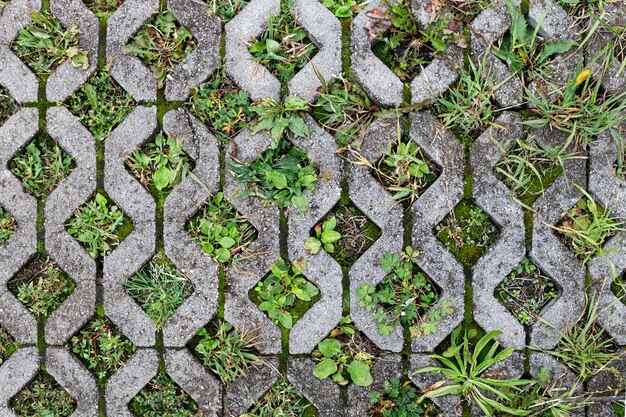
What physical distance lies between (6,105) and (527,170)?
2.39 m

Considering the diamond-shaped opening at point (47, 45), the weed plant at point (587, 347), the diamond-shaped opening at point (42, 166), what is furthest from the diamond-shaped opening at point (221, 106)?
the weed plant at point (587, 347)

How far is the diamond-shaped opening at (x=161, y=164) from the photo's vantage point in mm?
2182

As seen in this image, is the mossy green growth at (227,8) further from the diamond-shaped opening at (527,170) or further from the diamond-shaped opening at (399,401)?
the diamond-shaped opening at (399,401)

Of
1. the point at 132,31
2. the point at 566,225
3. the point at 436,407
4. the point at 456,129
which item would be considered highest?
the point at 132,31

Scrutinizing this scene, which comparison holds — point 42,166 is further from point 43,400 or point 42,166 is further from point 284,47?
point 284,47

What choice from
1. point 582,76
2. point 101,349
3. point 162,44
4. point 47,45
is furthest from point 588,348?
point 47,45

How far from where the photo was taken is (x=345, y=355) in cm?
214

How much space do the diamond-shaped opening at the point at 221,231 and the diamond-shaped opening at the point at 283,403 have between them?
1.94 ft

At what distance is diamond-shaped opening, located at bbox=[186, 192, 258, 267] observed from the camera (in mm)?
2158

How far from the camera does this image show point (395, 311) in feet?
7.00

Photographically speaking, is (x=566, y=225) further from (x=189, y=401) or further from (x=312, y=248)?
(x=189, y=401)

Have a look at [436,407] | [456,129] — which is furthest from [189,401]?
[456,129]

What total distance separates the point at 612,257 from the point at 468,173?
2.36 ft

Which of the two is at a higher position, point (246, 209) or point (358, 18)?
point (358, 18)
